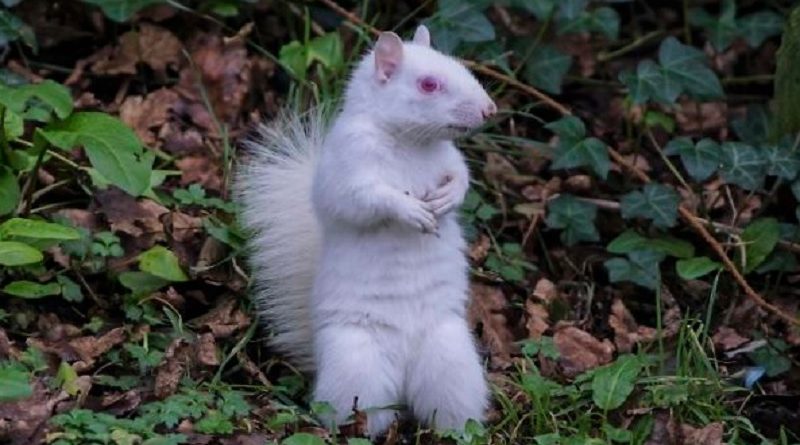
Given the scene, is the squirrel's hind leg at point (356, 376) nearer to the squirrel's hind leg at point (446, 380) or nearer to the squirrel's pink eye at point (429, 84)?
the squirrel's hind leg at point (446, 380)

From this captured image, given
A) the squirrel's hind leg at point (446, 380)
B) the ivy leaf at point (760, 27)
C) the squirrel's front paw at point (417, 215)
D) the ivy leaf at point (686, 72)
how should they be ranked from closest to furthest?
the squirrel's front paw at point (417, 215)
the squirrel's hind leg at point (446, 380)
the ivy leaf at point (686, 72)
the ivy leaf at point (760, 27)

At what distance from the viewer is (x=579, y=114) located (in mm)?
6426

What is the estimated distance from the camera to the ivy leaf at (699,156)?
18.1 feet

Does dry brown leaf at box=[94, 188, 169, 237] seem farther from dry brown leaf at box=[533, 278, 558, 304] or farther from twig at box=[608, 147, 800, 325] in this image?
twig at box=[608, 147, 800, 325]

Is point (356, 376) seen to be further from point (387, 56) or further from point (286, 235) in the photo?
point (387, 56)

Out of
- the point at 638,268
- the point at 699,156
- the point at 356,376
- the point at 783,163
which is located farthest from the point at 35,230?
the point at 783,163

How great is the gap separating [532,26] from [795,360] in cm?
195

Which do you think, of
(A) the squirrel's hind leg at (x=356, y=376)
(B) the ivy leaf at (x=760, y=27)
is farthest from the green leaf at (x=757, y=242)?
(A) the squirrel's hind leg at (x=356, y=376)

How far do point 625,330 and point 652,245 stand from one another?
412mm

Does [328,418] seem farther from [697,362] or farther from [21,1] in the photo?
[21,1]

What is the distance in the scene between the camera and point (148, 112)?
5938 millimetres

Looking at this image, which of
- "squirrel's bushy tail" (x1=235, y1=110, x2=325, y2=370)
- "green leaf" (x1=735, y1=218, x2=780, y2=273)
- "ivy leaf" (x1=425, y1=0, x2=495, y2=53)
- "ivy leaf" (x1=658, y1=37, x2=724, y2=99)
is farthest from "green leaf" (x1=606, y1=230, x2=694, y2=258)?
"squirrel's bushy tail" (x1=235, y1=110, x2=325, y2=370)

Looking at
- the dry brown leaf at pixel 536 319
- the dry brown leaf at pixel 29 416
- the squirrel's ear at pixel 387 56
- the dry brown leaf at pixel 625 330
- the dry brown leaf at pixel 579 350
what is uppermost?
the squirrel's ear at pixel 387 56

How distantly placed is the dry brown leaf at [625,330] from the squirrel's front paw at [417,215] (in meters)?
1.22
